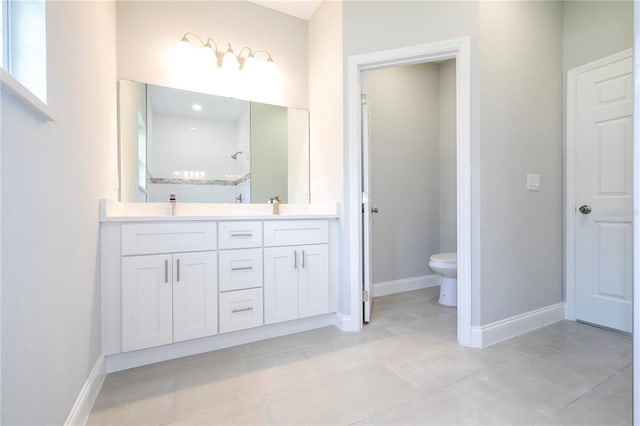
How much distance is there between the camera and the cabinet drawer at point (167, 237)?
5.39 feet

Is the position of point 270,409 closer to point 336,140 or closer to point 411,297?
point 336,140

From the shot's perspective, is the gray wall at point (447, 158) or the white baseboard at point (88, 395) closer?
the white baseboard at point (88, 395)

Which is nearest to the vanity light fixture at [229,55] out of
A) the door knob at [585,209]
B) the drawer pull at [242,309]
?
the drawer pull at [242,309]

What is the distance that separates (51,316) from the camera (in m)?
0.95

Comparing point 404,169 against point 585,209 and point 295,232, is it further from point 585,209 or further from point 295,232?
point 295,232

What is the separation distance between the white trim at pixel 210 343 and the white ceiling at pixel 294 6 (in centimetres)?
250

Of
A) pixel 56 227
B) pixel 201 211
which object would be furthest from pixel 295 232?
pixel 56 227

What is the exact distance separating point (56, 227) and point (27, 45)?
58 centimetres

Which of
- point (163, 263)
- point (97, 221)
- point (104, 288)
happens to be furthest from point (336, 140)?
point (104, 288)

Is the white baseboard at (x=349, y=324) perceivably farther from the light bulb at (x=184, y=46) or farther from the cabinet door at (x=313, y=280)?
the light bulb at (x=184, y=46)

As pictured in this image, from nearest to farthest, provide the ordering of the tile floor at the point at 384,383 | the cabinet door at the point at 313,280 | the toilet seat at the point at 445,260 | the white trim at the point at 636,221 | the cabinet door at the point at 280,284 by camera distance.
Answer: the white trim at the point at 636,221 → the tile floor at the point at 384,383 → the cabinet door at the point at 280,284 → the cabinet door at the point at 313,280 → the toilet seat at the point at 445,260

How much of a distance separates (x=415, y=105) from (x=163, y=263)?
9.72 ft

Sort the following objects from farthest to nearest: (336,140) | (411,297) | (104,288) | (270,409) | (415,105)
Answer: (415,105), (411,297), (336,140), (104,288), (270,409)

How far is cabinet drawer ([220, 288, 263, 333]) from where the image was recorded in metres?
1.87
